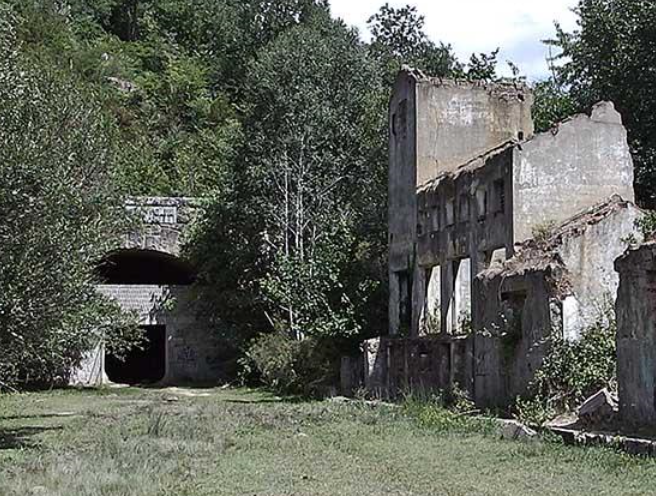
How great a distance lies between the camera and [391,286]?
35812 mm

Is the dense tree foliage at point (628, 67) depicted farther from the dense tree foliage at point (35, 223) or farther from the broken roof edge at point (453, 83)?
the dense tree foliage at point (35, 223)

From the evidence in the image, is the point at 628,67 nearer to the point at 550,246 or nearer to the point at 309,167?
the point at 309,167

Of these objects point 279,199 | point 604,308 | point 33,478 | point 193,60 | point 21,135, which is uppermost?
point 193,60

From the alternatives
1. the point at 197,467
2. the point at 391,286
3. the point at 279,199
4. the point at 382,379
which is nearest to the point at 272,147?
the point at 279,199

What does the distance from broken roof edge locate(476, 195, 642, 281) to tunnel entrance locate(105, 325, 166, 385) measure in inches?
1087

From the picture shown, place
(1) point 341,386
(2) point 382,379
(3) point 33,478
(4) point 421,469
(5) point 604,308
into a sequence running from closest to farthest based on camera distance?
(3) point 33,478 < (4) point 421,469 < (5) point 604,308 < (2) point 382,379 < (1) point 341,386

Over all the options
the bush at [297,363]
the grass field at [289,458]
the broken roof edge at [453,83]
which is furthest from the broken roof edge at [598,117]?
the bush at [297,363]

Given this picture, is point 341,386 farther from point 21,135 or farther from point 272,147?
point 21,135

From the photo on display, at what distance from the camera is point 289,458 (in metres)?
17.7

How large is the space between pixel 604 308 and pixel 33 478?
1382 centimetres

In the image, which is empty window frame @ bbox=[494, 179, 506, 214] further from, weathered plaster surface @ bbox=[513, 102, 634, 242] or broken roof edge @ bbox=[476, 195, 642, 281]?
broken roof edge @ bbox=[476, 195, 642, 281]

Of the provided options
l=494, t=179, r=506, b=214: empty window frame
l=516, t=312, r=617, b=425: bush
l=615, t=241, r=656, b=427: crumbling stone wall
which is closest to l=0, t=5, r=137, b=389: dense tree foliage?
l=516, t=312, r=617, b=425: bush

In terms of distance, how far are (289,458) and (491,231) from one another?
13.3 metres

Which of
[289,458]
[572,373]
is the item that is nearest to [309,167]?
[572,373]
